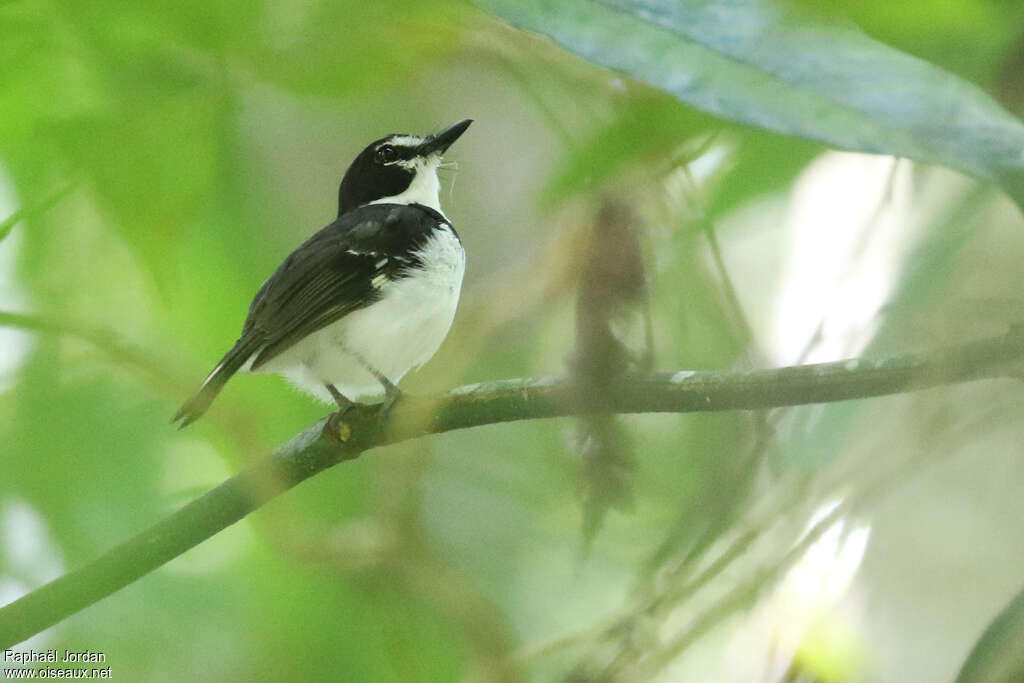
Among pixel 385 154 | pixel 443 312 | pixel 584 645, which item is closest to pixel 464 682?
pixel 584 645

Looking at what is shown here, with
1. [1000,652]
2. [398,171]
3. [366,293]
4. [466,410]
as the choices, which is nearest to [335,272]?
[366,293]

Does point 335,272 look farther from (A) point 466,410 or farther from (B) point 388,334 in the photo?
(A) point 466,410

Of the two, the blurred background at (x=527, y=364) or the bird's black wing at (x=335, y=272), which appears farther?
the bird's black wing at (x=335, y=272)

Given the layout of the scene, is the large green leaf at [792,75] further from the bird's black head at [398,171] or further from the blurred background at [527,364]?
the bird's black head at [398,171]

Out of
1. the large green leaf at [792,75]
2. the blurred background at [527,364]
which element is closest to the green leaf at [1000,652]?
the blurred background at [527,364]

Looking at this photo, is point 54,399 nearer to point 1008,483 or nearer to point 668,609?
point 668,609

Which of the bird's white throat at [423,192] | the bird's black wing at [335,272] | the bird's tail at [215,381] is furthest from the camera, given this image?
the bird's white throat at [423,192]
